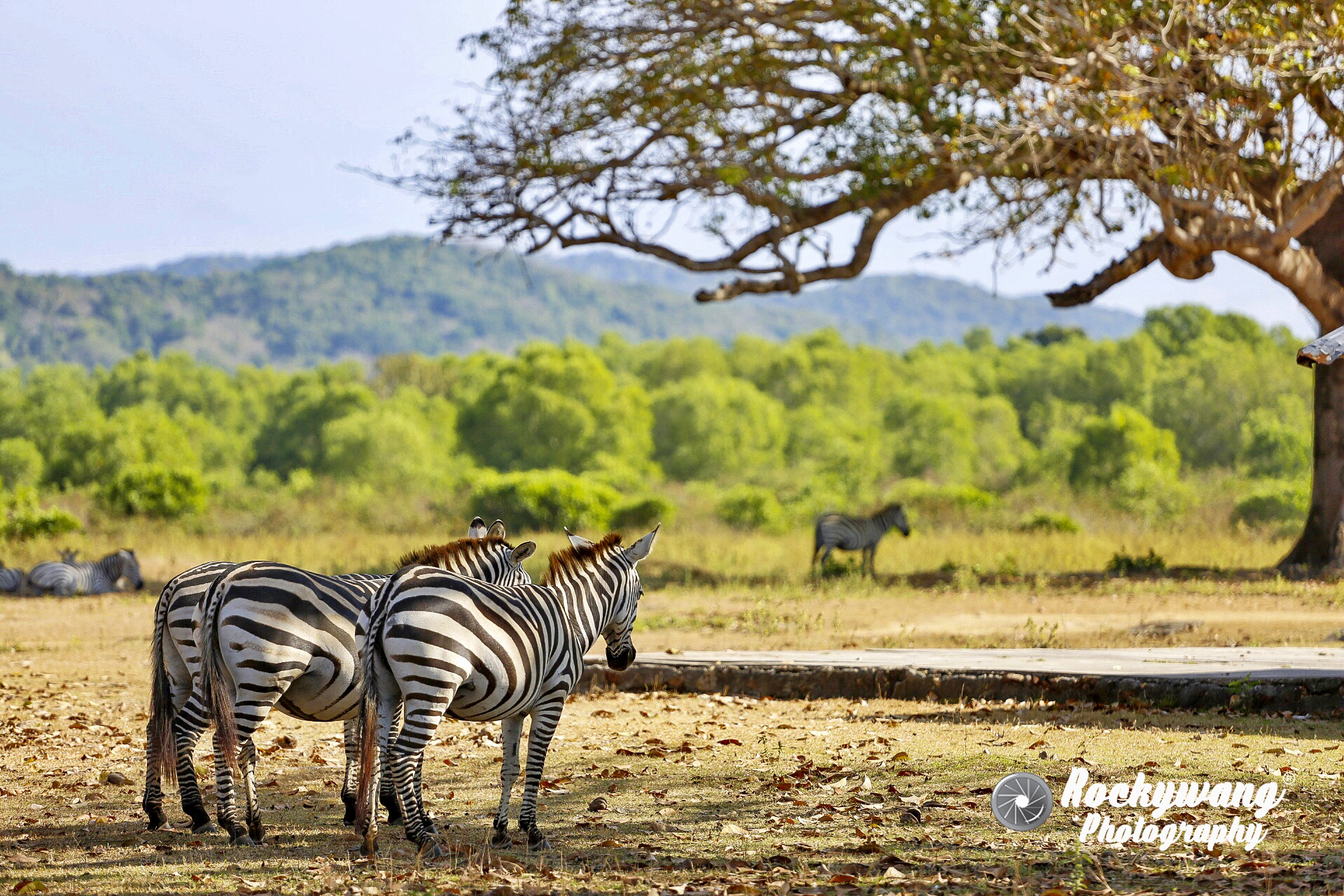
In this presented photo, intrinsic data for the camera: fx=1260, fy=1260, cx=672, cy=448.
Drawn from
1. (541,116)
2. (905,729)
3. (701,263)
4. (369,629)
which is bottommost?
(905,729)

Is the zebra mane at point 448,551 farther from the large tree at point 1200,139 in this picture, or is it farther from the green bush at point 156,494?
the green bush at point 156,494

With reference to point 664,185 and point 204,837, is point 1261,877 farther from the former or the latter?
point 664,185

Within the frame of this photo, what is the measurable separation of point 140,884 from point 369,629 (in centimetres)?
145

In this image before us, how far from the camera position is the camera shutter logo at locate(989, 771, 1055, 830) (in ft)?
21.1

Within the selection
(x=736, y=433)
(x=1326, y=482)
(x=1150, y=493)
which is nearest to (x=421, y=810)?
(x=1326, y=482)

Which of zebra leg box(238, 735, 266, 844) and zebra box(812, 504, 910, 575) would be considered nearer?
zebra leg box(238, 735, 266, 844)

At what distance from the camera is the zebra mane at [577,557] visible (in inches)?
270

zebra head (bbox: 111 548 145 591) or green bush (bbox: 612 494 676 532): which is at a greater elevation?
green bush (bbox: 612 494 676 532)

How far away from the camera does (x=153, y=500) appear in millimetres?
32688

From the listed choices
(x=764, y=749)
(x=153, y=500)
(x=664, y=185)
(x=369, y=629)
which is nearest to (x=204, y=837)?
(x=369, y=629)

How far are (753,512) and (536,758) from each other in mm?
33395

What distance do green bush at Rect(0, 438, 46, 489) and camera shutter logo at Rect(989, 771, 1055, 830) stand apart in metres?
65.7

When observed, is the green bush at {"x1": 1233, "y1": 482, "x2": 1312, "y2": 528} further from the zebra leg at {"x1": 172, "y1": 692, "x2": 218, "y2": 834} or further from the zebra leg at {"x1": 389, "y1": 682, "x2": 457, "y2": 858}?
the zebra leg at {"x1": 172, "y1": 692, "x2": 218, "y2": 834}

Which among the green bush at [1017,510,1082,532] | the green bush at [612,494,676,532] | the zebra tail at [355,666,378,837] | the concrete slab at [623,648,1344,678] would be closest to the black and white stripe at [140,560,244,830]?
the zebra tail at [355,666,378,837]
